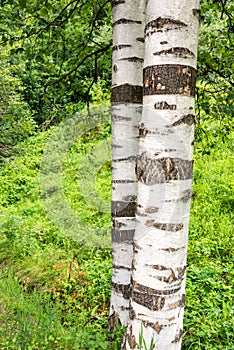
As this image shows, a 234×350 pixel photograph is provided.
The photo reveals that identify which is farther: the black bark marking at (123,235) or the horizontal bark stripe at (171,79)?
the black bark marking at (123,235)

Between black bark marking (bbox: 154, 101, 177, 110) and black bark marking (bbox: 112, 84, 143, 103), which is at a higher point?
Result: black bark marking (bbox: 112, 84, 143, 103)

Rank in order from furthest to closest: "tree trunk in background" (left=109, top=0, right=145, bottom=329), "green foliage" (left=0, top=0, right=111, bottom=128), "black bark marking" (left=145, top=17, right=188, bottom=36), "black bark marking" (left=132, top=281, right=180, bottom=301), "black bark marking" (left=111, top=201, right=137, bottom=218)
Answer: "green foliage" (left=0, top=0, right=111, bottom=128)
"black bark marking" (left=111, top=201, right=137, bottom=218)
"tree trunk in background" (left=109, top=0, right=145, bottom=329)
"black bark marking" (left=132, top=281, right=180, bottom=301)
"black bark marking" (left=145, top=17, right=188, bottom=36)

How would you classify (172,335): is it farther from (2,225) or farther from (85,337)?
(2,225)

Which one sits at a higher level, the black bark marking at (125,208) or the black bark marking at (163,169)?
the black bark marking at (163,169)

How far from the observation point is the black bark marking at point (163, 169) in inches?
56.6

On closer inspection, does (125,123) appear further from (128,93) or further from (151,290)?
(151,290)

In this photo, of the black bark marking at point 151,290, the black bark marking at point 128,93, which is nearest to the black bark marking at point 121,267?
the black bark marking at point 151,290

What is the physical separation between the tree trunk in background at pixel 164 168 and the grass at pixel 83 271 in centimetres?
46

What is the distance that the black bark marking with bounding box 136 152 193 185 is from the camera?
144 cm

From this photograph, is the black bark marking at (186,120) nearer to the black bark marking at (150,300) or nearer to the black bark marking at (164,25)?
the black bark marking at (164,25)

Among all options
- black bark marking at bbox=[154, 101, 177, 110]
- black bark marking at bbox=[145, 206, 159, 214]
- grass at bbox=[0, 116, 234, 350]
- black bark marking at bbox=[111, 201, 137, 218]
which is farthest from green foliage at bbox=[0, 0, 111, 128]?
black bark marking at bbox=[145, 206, 159, 214]

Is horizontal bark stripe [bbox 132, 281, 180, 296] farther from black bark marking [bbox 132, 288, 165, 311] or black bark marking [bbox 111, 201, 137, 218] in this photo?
black bark marking [bbox 111, 201, 137, 218]

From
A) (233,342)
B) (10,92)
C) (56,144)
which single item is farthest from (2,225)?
(56,144)

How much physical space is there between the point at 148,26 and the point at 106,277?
2.26m
